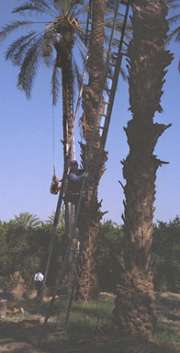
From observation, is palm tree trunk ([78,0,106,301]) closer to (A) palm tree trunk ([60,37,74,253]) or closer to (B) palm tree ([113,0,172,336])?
(A) palm tree trunk ([60,37,74,253])

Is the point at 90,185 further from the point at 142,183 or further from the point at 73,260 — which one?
the point at 142,183

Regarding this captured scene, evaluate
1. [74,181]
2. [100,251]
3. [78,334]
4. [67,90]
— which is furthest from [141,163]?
[100,251]

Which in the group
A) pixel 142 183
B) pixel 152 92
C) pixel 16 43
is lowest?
pixel 142 183

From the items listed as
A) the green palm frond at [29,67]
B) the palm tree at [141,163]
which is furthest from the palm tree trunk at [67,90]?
the palm tree at [141,163]

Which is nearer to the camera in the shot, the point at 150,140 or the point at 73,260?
the point at 150,140

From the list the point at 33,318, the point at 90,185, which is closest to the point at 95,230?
the point at 90,185

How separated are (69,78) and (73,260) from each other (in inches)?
248

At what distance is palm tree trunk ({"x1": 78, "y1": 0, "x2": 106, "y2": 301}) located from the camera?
55.7 feet

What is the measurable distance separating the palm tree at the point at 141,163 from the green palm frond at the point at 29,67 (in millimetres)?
8692

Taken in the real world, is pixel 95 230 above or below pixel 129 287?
above

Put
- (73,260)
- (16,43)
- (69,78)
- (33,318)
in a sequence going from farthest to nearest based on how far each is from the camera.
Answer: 1. (16,43)
2. (69,78)
3. (73,260)
4. (33,318)

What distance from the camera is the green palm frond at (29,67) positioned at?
2106 centimetres

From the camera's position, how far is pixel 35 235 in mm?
24328

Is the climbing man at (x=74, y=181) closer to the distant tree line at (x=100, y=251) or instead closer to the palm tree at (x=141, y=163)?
the palm tree at (x=141, y=163)
